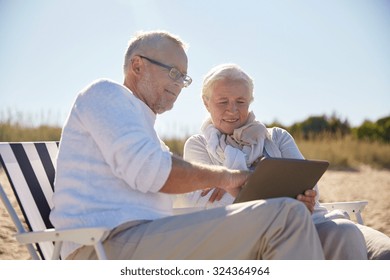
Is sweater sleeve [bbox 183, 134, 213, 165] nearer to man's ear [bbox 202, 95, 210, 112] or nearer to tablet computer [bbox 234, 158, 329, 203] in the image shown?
A: man's ear [bbox 202, 95, 210, 112]

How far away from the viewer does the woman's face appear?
11.4 feet

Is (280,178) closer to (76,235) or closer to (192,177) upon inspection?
(192,177)

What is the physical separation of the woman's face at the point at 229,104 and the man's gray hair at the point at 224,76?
2cm

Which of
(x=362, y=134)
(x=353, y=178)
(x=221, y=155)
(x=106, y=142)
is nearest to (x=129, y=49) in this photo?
(x=106, y=142)

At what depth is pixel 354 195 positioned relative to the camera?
29.3 feet

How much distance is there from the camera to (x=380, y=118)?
48.5 feet

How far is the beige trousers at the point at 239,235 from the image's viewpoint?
207 cm

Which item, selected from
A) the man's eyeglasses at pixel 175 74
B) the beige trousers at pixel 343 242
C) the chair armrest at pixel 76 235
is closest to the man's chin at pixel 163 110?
the man's eyeglasses at pixel 175 74

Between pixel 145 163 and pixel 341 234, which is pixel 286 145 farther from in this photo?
pixel 145 163

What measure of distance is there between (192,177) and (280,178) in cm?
45

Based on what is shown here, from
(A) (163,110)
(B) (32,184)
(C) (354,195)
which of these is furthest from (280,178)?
(C) (354,195)

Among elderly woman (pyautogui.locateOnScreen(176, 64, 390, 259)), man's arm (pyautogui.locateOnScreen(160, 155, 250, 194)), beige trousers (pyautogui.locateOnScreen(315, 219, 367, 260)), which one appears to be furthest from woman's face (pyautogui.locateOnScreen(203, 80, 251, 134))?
man's arm (pyautogui.locateOnScreen(160, 155, 250, 194))

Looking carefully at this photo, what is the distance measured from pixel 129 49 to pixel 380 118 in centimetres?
1319

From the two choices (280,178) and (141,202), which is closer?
(141,202)
